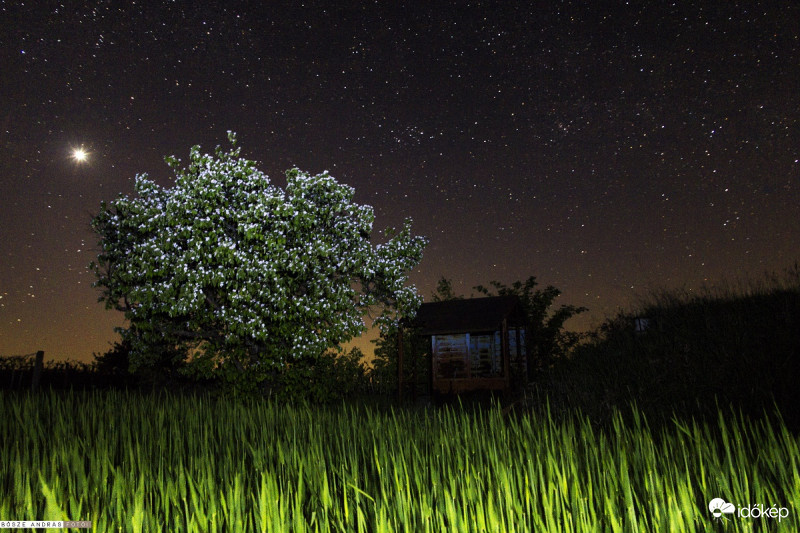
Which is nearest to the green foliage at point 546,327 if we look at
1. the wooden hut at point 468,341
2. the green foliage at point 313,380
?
the wooden hut at point 468,341

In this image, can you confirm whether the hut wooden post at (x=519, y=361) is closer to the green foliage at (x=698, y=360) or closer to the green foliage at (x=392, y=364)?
the green foliage at (x=392, y=364)

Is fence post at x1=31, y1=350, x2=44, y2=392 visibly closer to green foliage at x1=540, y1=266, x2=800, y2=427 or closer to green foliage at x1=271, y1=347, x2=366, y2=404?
green foliage at x1=271, y1=347, x2=366, y2=404

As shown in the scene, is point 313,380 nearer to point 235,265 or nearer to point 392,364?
point 235,265

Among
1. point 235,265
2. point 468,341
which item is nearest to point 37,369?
point 235,265

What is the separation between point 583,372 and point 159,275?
11.3 metres

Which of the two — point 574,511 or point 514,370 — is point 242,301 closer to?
point 574,511

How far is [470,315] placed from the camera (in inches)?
1026

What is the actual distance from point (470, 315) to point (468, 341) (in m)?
2.08

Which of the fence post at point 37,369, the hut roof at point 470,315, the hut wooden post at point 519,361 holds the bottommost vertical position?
the hut wooden post at point 519,361

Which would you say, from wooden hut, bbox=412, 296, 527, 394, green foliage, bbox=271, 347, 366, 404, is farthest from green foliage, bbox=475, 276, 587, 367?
green foliage, bbox=271, 347, 366, 404

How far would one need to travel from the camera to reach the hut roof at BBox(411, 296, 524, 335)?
978 inches

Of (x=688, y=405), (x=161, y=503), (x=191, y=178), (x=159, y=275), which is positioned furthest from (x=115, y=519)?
(x=191, y=178)

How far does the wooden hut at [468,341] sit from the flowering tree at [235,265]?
9080 millimetres

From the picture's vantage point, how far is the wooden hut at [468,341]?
25453mm
